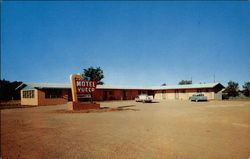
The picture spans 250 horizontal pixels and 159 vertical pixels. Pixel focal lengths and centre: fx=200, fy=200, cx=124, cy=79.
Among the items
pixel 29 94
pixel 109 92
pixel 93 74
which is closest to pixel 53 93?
pixel 29 94

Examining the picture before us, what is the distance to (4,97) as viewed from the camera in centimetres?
4131

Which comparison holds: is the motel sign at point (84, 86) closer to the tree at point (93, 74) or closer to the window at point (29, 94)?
the window at point (29, 94)

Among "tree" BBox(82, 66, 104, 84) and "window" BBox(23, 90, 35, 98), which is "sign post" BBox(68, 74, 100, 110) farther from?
"tree" BBox(82, 66, 104, 84)

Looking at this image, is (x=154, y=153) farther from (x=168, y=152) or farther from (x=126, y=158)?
(x=126, y=158)

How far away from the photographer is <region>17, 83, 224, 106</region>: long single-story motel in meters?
29.7

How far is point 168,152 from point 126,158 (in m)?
1.20

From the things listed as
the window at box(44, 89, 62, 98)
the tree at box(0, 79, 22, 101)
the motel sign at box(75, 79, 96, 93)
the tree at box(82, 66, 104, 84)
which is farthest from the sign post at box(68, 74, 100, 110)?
the tree at box(82, 66, 104, 84)

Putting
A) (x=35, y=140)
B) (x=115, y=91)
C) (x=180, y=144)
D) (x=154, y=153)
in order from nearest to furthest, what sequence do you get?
1. (x=154, y=153)
2. (x=180, y=144)
3. (x=35, y=140)
4. (x=115, y=91)

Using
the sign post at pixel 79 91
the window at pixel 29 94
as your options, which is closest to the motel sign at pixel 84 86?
the sign post at pixel 79 91

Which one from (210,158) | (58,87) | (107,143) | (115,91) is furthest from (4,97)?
(210,158)

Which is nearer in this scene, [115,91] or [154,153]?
[154,153]

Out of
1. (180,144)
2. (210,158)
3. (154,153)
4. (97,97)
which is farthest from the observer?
(97,97)

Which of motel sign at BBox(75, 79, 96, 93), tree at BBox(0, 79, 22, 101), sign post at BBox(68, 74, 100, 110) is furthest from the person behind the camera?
tree at BBox(0, 79, 22, 101)

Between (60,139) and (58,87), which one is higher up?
(58,87)
